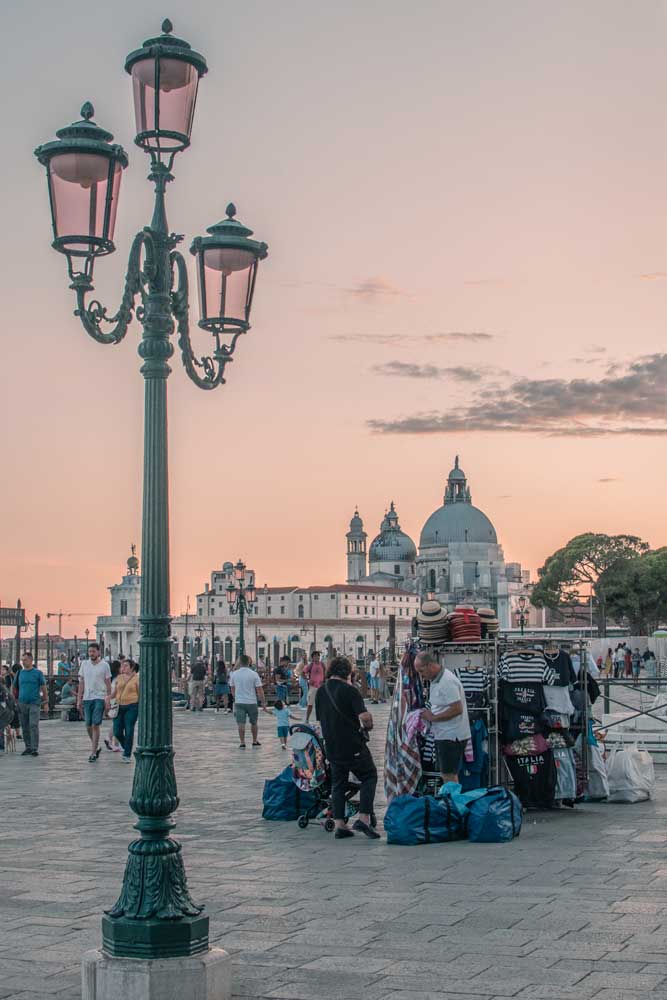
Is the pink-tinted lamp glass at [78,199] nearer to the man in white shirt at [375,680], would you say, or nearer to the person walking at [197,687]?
the person walking at [197,687]

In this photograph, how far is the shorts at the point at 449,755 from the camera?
1048cm

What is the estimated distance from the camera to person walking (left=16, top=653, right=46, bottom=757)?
1722 centimetres

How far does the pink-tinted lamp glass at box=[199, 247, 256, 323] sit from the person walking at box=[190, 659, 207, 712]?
22536mm

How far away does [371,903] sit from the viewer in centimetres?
741

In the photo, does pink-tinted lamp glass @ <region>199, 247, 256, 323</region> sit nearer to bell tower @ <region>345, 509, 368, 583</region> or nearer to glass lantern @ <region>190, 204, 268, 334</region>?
glass lantern @ <region>190, 204, 268, 334</region>

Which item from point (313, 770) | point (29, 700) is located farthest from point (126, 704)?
point (313, 770)

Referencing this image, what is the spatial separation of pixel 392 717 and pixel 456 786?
3.77 ft

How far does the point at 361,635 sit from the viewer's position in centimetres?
14200

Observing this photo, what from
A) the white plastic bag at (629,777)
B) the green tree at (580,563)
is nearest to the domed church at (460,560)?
the green tree at (580,563)

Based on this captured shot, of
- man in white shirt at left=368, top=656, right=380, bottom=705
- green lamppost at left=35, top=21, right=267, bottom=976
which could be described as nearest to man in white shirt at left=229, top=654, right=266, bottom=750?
green lamppost at left=35, top=21, right=267, bottom=976

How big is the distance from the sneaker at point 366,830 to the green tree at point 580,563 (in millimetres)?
80582

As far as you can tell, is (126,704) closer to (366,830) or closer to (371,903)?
(366,830)

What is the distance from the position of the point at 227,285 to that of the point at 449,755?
5004 mm

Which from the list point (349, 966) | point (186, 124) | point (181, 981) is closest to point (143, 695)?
point (181, 981)
